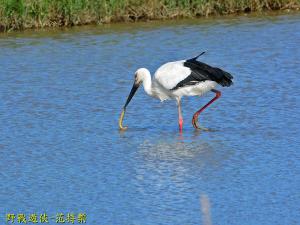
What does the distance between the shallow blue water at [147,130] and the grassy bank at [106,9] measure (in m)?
0.26

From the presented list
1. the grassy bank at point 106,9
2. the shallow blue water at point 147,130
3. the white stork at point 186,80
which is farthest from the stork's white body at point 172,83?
the grassy bank at point 106,9

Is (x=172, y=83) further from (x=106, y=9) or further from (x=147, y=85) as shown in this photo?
(x=106, y=9)

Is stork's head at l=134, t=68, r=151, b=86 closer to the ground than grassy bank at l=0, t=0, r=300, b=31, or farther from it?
farther from it

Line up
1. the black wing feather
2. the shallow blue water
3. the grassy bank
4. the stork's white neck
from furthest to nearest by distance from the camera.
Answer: the grassy bank < the stork's white neck < the black wing feather < the shallow blue water

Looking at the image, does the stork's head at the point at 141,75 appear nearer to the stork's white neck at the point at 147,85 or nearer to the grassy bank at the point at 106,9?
the stork's white neck at the point at 147,85

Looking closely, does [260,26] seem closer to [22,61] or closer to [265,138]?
[22,61]

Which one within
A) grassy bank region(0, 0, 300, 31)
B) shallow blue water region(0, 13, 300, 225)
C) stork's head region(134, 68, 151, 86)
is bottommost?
shallow blue water region(0, 13, 300, 225)

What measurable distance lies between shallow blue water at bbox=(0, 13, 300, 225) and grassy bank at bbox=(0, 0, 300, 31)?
261 mm

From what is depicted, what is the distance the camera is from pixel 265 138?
10.1 m

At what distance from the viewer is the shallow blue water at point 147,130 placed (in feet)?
26.5

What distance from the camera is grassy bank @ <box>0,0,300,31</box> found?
54.0ft

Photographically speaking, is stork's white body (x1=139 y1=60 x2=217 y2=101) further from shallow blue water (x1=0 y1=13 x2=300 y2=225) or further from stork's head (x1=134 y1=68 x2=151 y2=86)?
shallow blue water (x1=0 y1=13 x2=300 y2=225)

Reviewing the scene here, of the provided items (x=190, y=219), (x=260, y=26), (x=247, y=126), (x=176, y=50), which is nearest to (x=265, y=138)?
(x=247, y=126)

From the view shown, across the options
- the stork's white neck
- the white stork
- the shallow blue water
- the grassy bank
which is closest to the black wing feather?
the white stork
